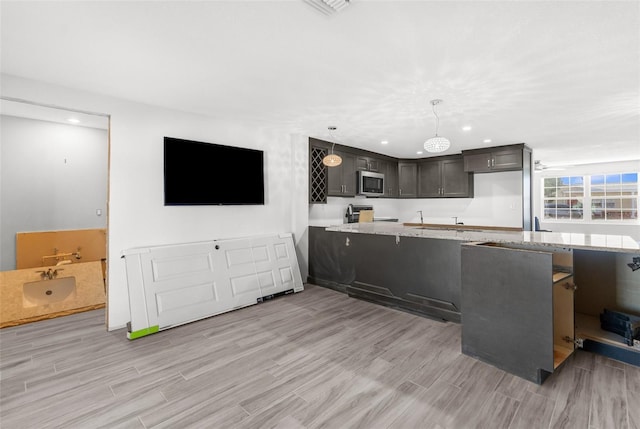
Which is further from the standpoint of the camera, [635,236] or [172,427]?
[635,236]

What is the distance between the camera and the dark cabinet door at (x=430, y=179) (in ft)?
22.4

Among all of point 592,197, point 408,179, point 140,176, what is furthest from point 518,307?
point 592,197

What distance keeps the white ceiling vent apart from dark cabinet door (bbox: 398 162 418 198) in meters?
5.76

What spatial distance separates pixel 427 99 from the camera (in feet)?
10.3

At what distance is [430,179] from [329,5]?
5.86 m

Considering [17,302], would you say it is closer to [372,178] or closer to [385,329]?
[385,329]

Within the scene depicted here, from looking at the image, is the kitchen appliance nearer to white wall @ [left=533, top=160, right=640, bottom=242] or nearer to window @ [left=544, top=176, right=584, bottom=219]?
white wall @ [left=533, top=160, right=640, bottom=242]

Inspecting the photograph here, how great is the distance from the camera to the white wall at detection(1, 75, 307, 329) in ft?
9.73

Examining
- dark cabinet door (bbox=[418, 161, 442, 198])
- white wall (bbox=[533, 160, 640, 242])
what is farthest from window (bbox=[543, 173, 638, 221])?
dark cabinet door (bbox=[418, 161, 442, 198])

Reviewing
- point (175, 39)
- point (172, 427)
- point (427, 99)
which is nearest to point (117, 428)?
point (172, 427)

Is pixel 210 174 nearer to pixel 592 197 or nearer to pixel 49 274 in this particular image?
pixel 49 274

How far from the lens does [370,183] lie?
610 cm

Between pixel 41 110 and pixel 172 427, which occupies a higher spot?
pixel 41 110

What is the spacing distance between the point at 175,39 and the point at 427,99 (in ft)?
7.94
